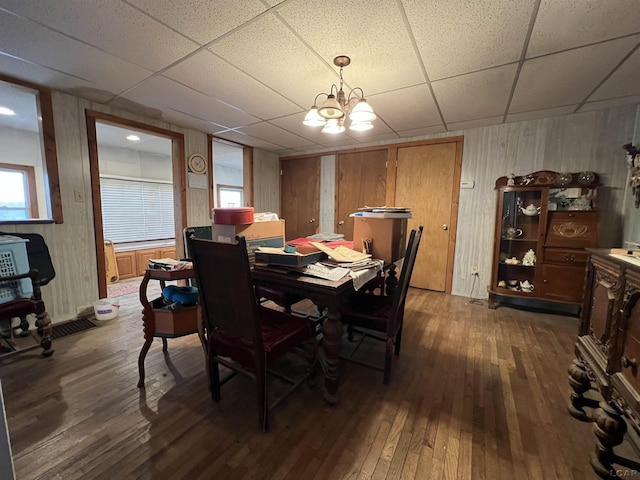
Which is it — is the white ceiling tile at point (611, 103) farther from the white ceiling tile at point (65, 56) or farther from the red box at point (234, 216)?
the white ceiling tile at point (65, 56)

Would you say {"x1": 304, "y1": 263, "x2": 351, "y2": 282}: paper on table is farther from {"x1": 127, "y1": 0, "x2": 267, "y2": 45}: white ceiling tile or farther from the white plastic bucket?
the white plastic bucket

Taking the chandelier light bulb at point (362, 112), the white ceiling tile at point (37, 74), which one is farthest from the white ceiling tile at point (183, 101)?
the chandelier light bulb at point (362, 112)

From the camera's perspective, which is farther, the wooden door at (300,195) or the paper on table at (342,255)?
the wooden door at (300,195)

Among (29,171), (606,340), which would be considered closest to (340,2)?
(606,340)

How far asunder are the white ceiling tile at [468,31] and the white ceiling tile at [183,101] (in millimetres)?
1924

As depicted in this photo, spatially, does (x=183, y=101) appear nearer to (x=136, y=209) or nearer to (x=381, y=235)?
(x=381, y=235)

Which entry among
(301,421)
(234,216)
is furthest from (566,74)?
(301,421)

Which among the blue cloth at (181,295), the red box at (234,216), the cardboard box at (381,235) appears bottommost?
the blue cloth at (181,295)

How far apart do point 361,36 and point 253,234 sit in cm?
141

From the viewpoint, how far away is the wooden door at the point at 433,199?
139 inches

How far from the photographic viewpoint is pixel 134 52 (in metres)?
1.79

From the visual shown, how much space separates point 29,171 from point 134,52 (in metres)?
3.72

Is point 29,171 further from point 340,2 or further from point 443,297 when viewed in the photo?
point 443,297

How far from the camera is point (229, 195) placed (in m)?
6.98
